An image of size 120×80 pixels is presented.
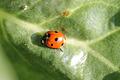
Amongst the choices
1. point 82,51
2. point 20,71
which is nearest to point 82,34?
point 82,51

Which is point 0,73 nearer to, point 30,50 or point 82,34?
point 30,50

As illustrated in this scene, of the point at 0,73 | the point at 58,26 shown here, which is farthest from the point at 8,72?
the point at 58,26

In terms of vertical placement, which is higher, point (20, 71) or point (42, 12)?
→ point (42, 12)

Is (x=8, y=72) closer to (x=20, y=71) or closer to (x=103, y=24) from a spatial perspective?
(x=20, y=71)

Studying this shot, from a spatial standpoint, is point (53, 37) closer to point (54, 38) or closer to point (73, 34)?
point (54, 38)

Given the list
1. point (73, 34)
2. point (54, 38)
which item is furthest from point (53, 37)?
point (73, 34)

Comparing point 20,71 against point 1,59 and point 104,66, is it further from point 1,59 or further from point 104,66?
point 104,66
